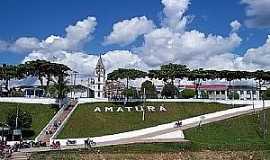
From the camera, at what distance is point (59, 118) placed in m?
87.9

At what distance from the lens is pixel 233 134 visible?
75312mm

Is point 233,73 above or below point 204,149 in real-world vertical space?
above

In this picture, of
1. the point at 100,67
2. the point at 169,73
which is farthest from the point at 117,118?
the point at 100,67

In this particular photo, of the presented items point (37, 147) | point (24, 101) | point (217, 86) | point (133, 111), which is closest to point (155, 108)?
point (133, 111)

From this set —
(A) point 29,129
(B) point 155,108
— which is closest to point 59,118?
(A) point 29,129

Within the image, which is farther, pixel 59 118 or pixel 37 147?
pixel 59 118

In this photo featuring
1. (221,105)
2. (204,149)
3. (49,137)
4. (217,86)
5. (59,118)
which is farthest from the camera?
(217,86)

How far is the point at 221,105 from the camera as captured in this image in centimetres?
10250

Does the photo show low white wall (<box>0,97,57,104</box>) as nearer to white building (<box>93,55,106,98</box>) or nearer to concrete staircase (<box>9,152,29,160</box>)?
white building (<box>93,55,106,98</box>)

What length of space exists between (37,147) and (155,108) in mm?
37230

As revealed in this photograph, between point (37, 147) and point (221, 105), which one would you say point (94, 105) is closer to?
point (221, 105)

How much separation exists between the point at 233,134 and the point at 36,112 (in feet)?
125

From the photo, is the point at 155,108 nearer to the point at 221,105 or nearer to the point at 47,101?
the point at 221,105

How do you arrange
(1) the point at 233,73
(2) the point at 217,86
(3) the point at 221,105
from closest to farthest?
(3) the point at 221,105 → (1) the point at 233,73 → (2) the point at 217,86
